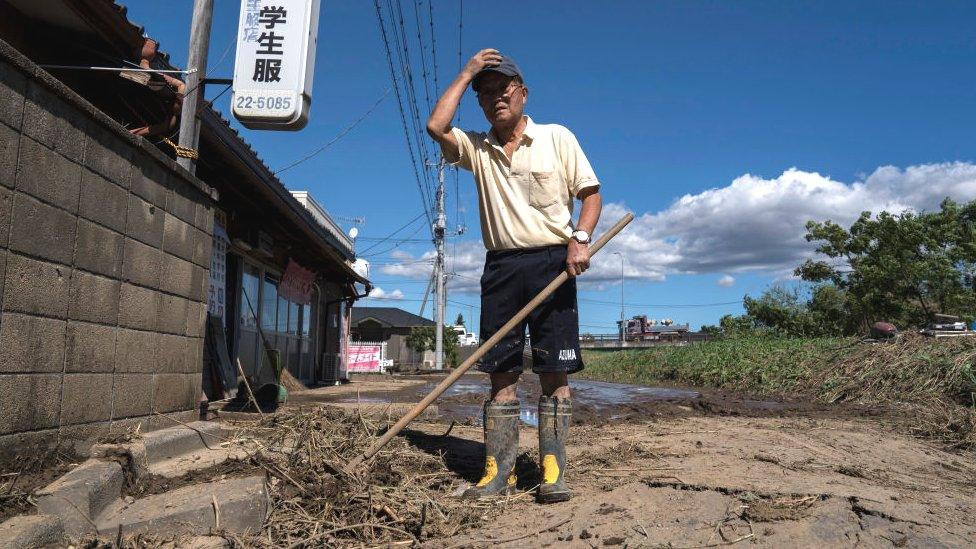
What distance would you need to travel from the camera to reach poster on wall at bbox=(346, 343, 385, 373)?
25.4 meters

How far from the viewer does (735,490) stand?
8.07ft

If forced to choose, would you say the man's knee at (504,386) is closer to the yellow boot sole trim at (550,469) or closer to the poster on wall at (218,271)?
the yellow boot sole trim at (550,469)

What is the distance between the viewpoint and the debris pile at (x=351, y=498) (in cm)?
221

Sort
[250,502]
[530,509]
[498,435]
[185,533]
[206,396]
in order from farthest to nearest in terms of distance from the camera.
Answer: [206,396] → [498,435] → [530,509] → [250,502] → [185,533]

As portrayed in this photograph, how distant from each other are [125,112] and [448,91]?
4.32m

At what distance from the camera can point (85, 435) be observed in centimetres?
270

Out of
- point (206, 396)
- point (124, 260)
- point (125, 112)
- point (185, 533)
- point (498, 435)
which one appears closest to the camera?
point (185, 533)

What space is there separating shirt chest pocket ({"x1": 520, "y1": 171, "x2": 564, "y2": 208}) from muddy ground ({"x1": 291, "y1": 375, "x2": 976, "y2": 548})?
4.46ft

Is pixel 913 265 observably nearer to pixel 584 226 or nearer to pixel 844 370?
pixel 844 370

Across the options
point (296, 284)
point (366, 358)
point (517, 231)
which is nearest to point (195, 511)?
point (517, 231)

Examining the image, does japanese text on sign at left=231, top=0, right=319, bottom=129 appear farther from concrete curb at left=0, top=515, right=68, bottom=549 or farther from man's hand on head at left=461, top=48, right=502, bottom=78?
concrete curb at left=0, top=515, right=68, bottom=549

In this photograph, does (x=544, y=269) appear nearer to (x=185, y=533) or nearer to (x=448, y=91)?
(x=448, y=91)

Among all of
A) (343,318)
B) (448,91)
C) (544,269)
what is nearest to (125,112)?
(448,91)

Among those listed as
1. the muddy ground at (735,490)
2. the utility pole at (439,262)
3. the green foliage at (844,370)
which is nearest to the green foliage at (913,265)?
the green foliage at (844,370)
